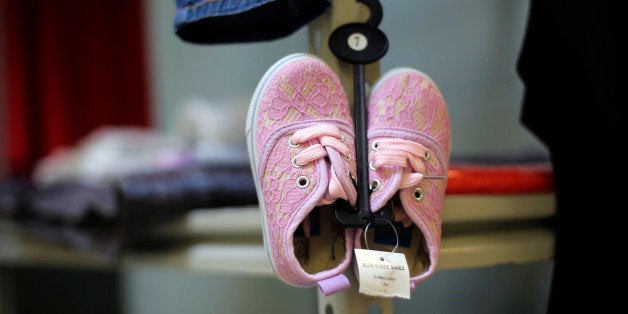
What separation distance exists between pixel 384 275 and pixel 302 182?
13 centimetres

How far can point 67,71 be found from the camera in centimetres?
187

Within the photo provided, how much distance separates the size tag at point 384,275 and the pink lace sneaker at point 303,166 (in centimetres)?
3

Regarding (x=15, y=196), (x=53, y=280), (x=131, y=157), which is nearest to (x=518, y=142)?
(x=131, y=157)

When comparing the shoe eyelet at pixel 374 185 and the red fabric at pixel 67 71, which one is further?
the red fabric at pixel 67 71

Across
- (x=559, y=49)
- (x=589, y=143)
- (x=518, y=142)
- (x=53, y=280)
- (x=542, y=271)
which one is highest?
(x=559, y=49)

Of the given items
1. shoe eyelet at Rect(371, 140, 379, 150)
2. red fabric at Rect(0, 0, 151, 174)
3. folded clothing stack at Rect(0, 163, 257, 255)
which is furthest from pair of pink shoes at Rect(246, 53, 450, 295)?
red fabric at Rect(0, 0, 151, 174)

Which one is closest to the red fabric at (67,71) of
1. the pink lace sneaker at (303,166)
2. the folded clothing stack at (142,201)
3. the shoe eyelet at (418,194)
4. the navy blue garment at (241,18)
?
the folded clothing stack at (142,201)

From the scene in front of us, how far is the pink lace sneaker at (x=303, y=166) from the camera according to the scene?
0.53 m

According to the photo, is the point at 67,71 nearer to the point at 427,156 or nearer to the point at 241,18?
the point at 241,18

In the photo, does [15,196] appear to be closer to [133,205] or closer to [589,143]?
[133,205]

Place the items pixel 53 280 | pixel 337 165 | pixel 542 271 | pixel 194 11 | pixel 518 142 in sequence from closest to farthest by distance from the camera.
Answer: pixel 337 165
pixel 194 11
pixel 542 271
pixel 518 142
pixel 53 280

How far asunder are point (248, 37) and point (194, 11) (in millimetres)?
102

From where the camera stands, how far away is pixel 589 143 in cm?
64

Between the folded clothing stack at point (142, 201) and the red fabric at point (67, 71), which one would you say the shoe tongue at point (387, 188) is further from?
the red fabric at point (67, 71)
